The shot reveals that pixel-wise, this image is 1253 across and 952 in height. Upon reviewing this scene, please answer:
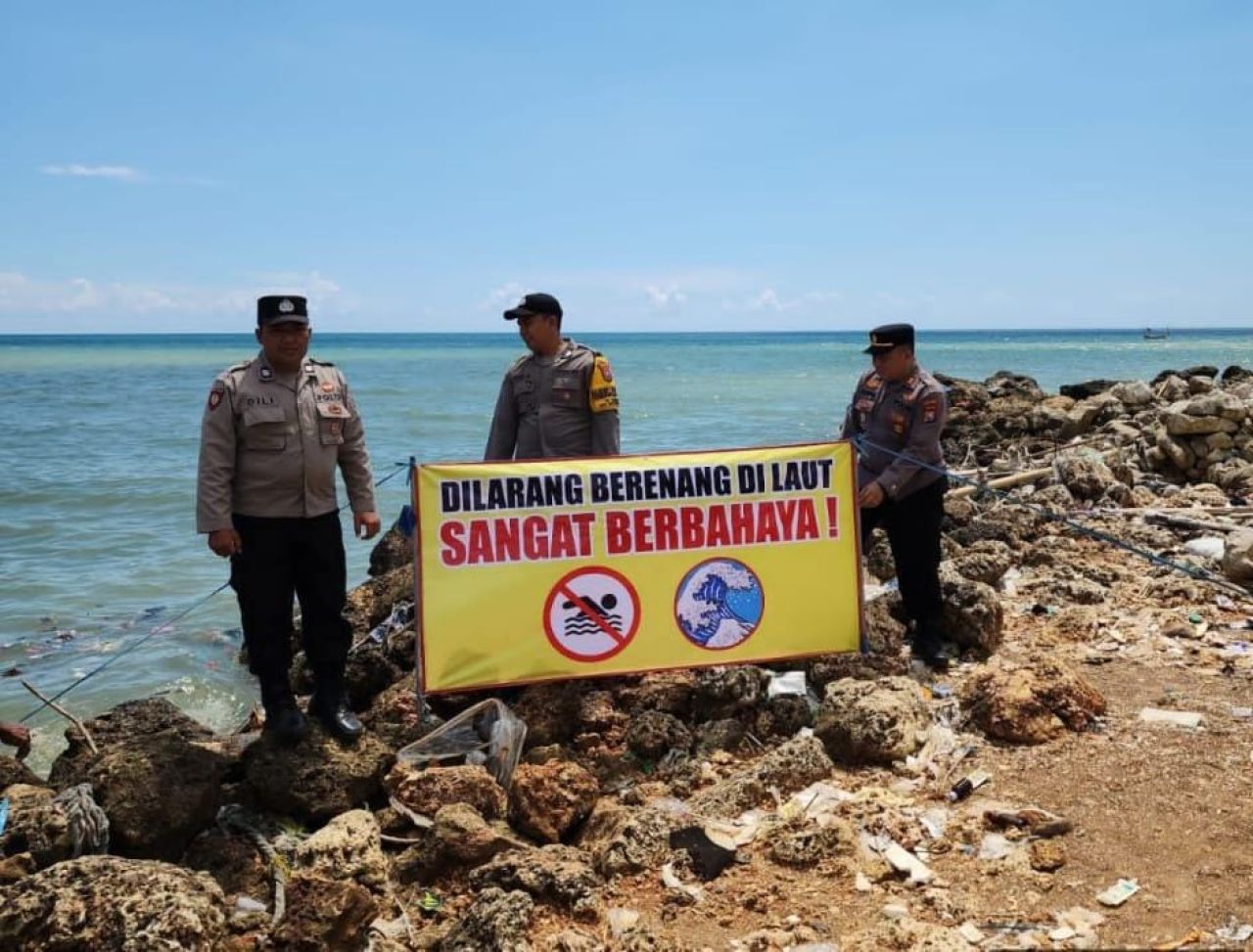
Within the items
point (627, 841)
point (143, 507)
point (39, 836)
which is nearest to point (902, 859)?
point (627, 841)

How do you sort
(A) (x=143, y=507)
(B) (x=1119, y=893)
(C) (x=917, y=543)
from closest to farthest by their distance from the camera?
(B) (x=1119, y=893) < (C) (x=917, y=543) < (A) (x=143, y=507)

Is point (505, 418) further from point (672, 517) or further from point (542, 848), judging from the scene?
point (542, 848)

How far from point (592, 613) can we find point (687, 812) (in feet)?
3.80

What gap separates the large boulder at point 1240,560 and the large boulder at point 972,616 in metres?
1.96

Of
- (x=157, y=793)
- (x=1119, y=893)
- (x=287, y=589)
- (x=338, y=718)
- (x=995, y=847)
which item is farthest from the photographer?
(x=338, y=718)

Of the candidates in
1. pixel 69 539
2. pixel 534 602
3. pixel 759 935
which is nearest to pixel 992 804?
pixel 759 935

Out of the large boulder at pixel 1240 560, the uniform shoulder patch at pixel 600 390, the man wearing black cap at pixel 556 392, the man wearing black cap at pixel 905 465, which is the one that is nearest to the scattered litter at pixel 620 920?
the man wearing black cap at pixel 556 392

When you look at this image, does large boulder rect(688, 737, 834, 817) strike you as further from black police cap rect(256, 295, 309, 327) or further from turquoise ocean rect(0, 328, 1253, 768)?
turquoise ocean rect(0, 328, 1253, 768)

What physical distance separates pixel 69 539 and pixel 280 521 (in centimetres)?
899

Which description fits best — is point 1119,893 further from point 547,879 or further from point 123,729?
point 123,729

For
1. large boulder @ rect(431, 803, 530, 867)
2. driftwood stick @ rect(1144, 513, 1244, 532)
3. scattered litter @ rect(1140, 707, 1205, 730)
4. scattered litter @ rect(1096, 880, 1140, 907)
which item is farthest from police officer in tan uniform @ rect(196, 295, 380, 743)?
driftwood stick @ rect(1144, 513, 1244, 532)

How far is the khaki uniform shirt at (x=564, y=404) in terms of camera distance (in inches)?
219

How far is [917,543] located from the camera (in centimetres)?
592

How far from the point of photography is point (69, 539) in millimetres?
11969
